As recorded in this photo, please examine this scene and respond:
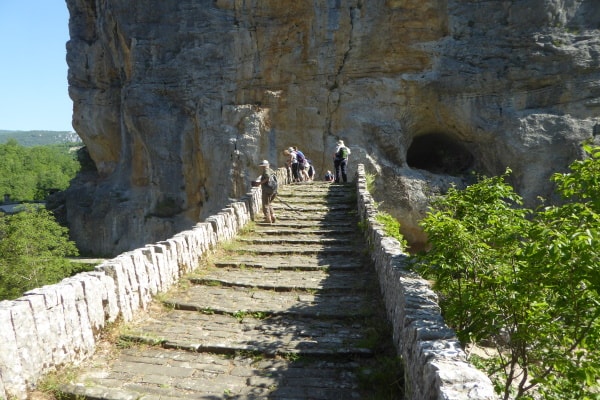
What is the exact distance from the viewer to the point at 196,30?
81.4ft

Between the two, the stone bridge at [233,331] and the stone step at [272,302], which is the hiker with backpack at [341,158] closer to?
the stone bridge at [233,331]

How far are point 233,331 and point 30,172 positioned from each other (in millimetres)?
82866

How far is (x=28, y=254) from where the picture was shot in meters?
22.3

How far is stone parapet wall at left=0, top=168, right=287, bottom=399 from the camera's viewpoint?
405 cm

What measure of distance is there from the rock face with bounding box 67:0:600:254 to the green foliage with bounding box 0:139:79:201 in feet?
131

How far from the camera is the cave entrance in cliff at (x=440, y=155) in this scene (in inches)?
1016

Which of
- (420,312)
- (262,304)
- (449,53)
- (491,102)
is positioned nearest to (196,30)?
(449,53)

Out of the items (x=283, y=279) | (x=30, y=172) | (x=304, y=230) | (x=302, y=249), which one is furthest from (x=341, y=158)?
(x=30, y=172)

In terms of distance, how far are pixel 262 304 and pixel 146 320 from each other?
1703mm

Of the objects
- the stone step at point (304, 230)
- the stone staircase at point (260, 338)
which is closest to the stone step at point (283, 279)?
the stone staircase at point (260, 338)

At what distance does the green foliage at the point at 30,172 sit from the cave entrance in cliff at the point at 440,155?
1917 inches

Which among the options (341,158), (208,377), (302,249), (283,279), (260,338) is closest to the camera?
(208,377)

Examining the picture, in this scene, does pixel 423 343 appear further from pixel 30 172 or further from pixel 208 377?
pixel 30 172

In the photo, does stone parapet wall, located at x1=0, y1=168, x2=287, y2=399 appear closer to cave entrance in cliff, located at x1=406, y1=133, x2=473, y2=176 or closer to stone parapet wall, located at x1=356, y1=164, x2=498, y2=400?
stone parapet wall, located at x1=356, y1=164, x2=498, y2=400
